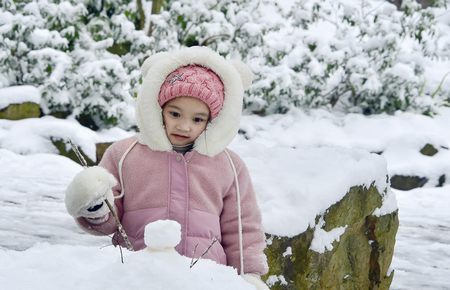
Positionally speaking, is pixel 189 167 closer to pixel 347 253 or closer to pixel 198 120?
pixel 198 120

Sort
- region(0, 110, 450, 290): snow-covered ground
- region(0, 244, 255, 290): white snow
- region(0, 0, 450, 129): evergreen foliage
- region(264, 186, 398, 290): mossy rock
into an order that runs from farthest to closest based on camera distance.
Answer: region(0, 0, 450, 129): evergreen foliage → region(264, 186, 398, 290): mossy rock → region(0, 110, 450, 290): snow-covered ground → region(0, 244, 255, 290): white snow

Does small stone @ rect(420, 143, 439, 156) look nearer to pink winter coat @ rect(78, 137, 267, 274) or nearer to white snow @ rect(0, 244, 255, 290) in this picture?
pink winter coat @ rect(78, 137, 267, 274)

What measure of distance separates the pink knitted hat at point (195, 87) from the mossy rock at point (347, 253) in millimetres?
978

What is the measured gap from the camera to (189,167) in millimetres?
2145

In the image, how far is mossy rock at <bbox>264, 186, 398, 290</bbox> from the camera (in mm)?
3015

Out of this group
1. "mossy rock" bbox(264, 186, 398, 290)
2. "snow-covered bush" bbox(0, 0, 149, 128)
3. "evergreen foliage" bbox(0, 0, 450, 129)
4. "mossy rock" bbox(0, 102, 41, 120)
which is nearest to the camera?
"mossy rock" bbox(264, 186, 398, 290)

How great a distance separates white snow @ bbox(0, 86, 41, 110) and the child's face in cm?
604

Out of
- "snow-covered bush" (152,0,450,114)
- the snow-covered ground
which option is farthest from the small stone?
"snow-covered bush" (152,0,450,114)

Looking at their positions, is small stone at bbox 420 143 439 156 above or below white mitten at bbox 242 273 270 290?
below

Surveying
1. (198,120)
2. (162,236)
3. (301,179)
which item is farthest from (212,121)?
(301,179)

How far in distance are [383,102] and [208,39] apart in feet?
Answer: 9.17

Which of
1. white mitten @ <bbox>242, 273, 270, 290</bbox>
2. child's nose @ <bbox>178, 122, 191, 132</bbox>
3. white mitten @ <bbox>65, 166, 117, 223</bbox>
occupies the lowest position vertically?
white mitten @ <bbox>242, 273, 270, 290</bbox>

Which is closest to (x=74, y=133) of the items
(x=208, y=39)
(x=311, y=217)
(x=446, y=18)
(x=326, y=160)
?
(x=208, y=39)

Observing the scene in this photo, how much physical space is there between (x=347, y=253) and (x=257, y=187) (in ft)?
2.24
